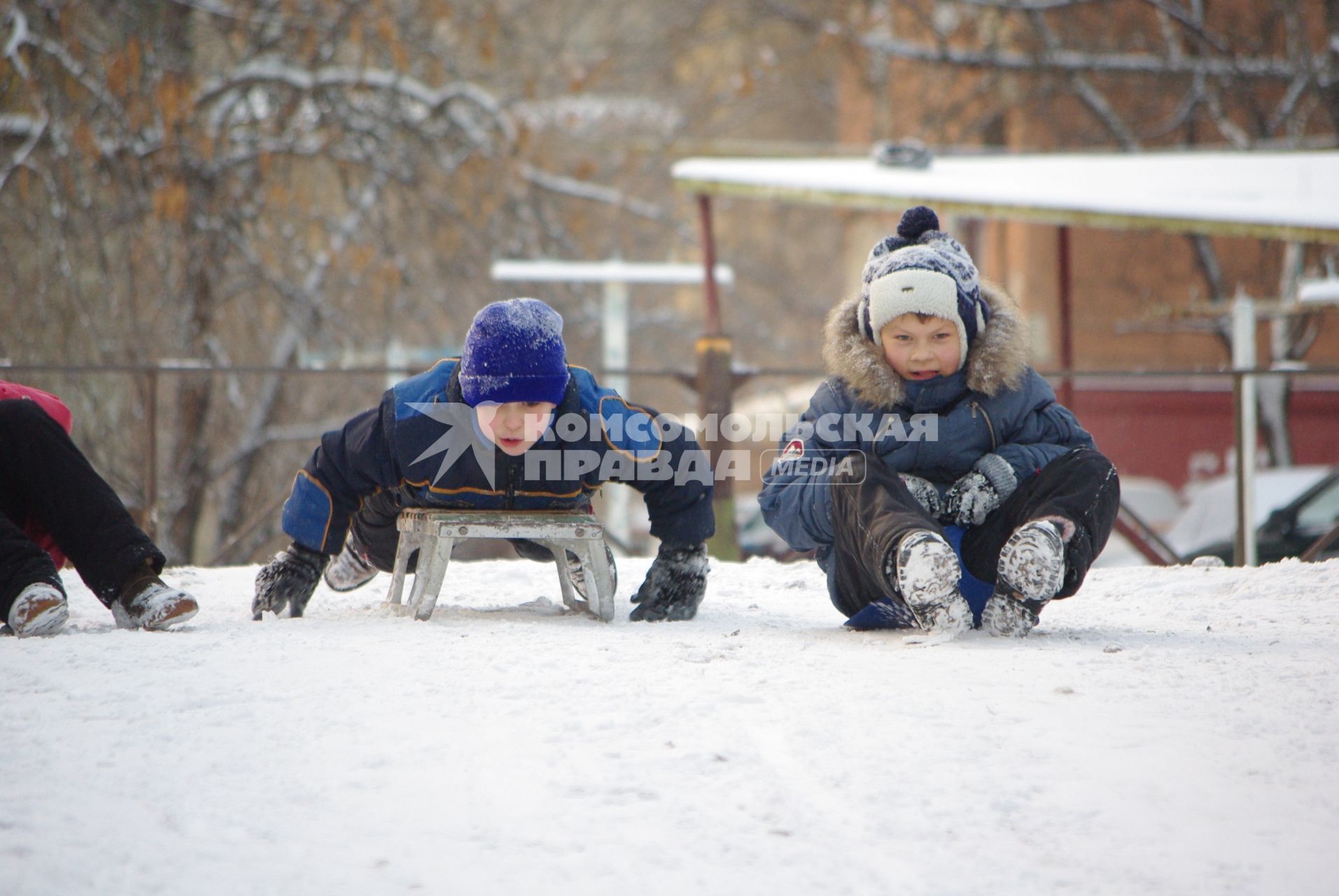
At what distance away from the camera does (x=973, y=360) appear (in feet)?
9.39

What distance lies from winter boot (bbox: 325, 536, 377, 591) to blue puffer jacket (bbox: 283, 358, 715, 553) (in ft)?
1.22

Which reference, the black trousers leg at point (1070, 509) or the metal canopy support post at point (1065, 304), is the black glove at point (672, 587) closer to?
the black trousers leg at point (1070, 509)

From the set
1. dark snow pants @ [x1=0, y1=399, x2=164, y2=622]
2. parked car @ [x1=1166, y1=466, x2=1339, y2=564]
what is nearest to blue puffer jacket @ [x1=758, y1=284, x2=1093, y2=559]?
dark snow pants @ [x1=0, y1=399, x2=164, y2=622]

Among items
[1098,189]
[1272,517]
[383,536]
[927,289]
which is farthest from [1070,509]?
[1272,517]

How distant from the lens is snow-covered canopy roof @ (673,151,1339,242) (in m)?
5.88

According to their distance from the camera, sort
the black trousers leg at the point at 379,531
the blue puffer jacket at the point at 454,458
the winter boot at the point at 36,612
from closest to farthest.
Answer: the winter boot at the point at 36,612
the blue puffer jacket at the point at 454,458
the black trousers leg at the point at 379,531

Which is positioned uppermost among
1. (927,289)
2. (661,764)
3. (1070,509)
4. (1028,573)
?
(927,289)

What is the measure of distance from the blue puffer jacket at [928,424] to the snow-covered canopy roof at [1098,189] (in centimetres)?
339

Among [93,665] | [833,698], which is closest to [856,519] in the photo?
[833,698]

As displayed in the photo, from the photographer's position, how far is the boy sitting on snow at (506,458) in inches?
113

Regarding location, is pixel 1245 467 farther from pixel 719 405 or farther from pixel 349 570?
pixel 349 570

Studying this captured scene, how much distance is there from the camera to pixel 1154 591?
11.6ft

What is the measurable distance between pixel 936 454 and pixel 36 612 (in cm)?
192

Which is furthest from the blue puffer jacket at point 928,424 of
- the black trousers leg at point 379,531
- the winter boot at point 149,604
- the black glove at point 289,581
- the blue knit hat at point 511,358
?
the winter boot at point 149,604
